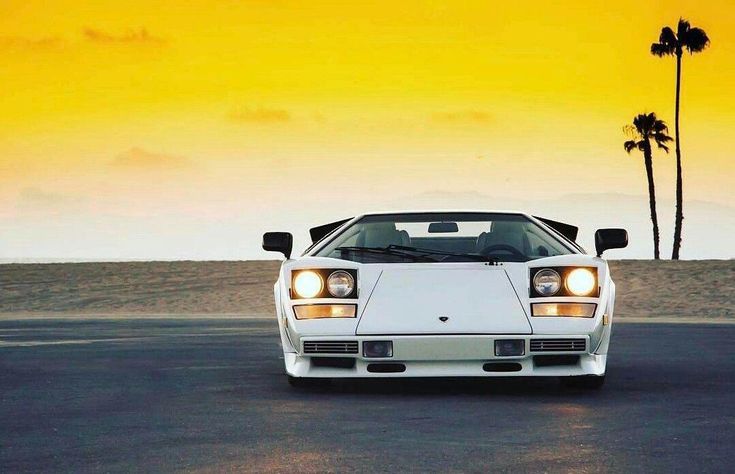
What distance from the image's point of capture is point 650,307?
1645 inches

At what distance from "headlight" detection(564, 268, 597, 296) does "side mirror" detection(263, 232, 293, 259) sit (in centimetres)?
241

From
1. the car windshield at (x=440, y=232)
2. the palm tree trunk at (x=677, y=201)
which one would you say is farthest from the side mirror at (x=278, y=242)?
the palm tree trunk at (x=677, y=201)

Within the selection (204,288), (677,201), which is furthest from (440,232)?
(677,201)

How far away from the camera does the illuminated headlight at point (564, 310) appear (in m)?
10.6

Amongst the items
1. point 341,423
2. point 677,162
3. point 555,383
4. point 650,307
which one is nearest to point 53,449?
point 341,423

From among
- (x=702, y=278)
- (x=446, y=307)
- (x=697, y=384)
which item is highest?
(x=446, y=307)

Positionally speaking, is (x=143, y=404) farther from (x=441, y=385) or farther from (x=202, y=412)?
(x=441, y=385)

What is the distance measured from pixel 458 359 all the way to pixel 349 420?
134 centimetres

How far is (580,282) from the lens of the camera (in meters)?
10.8

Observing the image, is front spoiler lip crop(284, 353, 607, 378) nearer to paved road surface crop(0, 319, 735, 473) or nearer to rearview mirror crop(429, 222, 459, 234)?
paved road surface crop(0, 319, 735, 473)

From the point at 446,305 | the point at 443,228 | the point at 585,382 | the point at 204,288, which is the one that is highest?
the point at 443,228

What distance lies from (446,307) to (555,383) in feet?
6.20

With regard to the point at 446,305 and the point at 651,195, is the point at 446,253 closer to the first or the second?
the point at 446,305

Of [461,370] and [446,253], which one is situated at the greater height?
[446,253]
